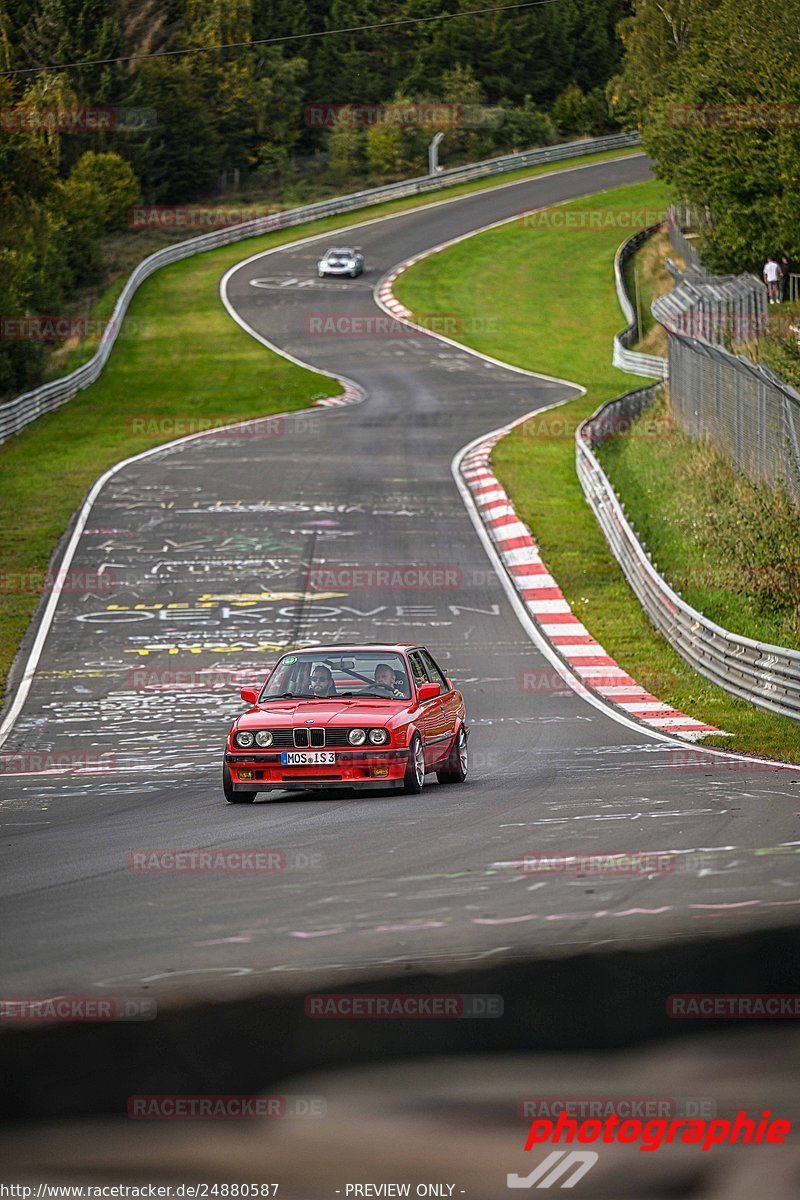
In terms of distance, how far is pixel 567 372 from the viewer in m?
51.4

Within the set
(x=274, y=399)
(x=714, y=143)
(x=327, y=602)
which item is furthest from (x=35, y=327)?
(x=327, y=602)

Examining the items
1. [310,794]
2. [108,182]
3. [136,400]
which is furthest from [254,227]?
[310,794]

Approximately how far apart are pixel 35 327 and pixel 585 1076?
161 feet

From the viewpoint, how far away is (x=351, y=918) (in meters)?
7.18

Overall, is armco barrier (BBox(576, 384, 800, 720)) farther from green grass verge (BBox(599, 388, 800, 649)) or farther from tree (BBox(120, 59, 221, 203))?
tree (BBox(120, 59, 221, 203))

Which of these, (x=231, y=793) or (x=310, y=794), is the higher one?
(x=231, y=793)

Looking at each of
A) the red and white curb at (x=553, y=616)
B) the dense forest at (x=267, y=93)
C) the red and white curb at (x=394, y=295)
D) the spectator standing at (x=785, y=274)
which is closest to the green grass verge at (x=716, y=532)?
the red and white curb at (x=553, y=616)

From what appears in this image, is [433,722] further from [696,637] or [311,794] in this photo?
[696,637]

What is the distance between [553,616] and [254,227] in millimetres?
58137

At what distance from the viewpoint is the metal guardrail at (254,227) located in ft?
145

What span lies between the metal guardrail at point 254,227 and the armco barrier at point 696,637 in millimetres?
17874

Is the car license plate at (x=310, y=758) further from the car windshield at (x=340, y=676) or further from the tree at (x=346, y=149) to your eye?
the tree at (x=346, y=149)

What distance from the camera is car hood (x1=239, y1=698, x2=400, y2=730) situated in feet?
41.3

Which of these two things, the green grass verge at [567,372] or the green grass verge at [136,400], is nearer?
the green grass verge at [567,372]
